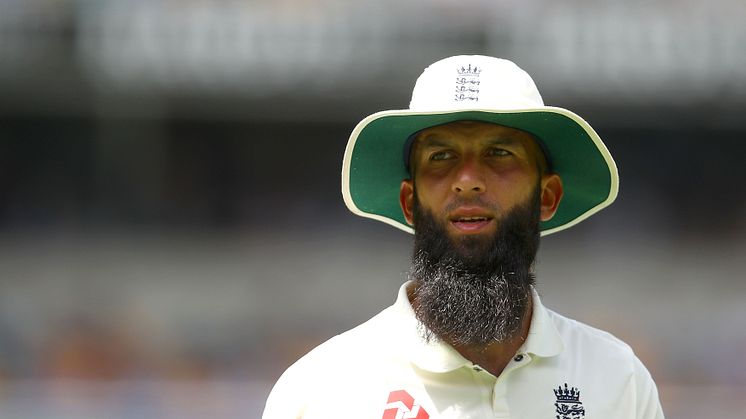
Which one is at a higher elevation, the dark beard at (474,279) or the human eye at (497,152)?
the human eye at (497,152)

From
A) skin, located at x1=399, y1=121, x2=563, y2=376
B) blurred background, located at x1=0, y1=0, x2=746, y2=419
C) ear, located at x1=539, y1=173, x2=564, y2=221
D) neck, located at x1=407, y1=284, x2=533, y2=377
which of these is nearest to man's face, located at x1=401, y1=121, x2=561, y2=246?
skin, located at x1=399, y1=121, x2=563, y2=376

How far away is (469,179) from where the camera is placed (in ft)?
9.04

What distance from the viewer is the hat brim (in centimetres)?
281

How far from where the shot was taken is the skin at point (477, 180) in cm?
278

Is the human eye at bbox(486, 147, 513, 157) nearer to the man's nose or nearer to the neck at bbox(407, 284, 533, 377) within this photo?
the man's nose

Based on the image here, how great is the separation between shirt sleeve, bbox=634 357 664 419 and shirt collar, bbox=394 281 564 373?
0.21 meters

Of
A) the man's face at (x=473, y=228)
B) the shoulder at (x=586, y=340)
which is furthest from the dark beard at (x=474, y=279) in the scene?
the shoulder at (x=586, y=340)

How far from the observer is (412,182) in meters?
3.03

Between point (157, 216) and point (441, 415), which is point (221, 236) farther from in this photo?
point (441, 415)

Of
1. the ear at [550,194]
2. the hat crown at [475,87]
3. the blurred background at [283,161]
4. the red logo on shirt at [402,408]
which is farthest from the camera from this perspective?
the blurred background at [283,161]

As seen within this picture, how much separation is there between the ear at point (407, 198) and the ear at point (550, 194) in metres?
0.34

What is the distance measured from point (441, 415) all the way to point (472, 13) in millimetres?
11179

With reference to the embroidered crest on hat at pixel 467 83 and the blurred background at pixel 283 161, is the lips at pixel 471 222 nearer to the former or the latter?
the embroidered crest on hat at pixel 467 83

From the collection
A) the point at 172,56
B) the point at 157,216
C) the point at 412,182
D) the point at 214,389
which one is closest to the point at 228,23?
the point at 172,56
